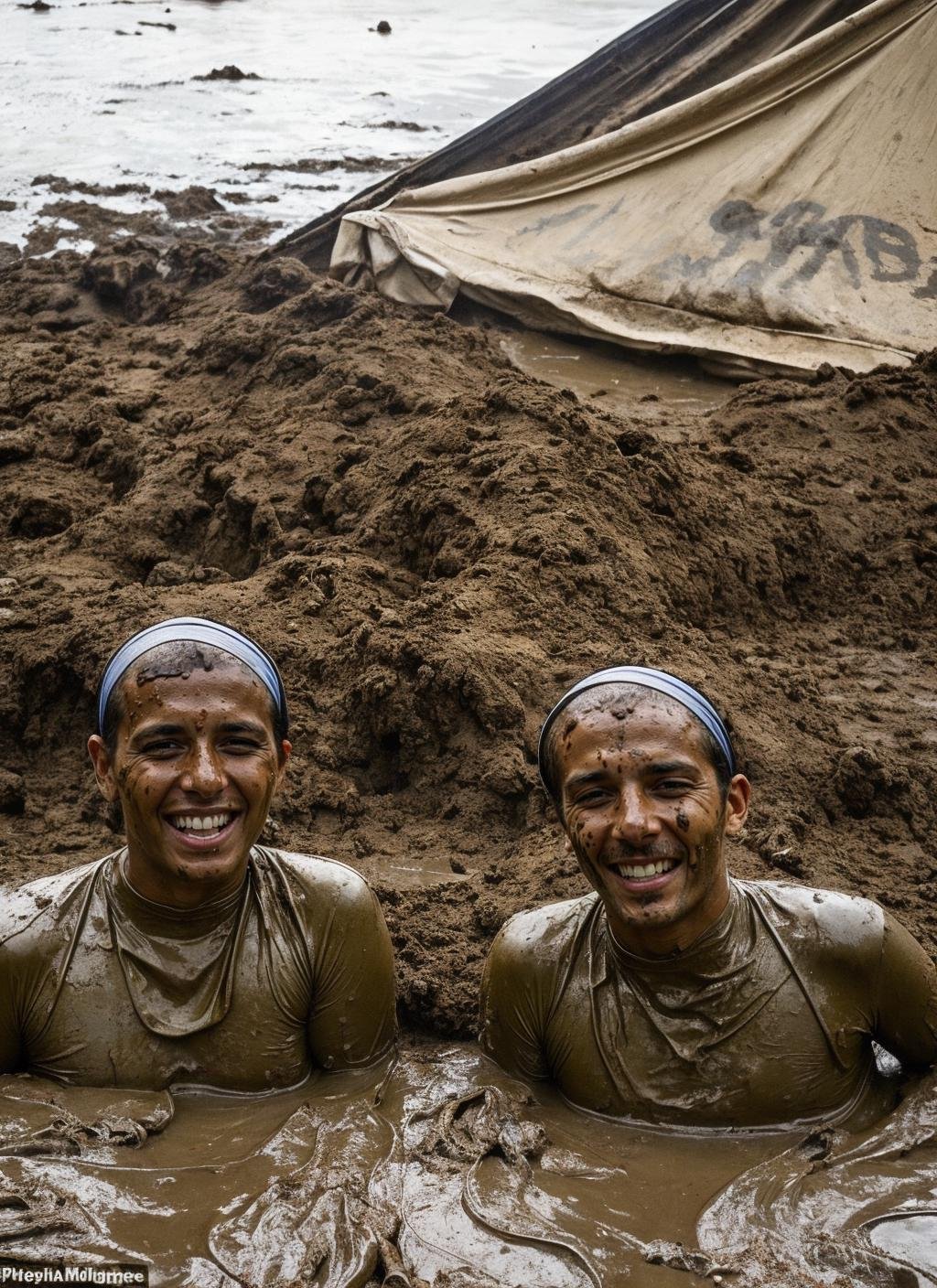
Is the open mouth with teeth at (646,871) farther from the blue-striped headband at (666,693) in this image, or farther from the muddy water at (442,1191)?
the muddy water at (442,1191)

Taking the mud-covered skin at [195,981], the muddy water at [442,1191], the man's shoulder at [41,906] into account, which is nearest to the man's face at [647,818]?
the muddy water at [442,1191]

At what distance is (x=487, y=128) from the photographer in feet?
30.6

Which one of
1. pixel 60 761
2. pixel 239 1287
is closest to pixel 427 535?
pixel 60 761

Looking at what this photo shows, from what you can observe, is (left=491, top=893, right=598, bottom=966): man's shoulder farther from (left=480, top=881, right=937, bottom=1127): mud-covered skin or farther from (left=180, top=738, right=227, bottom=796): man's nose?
(left=180, top=738, right=227, bottom=796): man's nose

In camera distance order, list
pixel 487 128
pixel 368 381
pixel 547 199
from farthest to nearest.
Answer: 1. pixel 487 128
2. pixel 547 199
3. pixel 368 381

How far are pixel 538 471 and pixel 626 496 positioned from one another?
0.34 metres

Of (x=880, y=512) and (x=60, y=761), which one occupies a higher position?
(x=880, y=512)

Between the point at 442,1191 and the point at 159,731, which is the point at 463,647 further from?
the point at 442,1191

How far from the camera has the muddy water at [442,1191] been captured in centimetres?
281

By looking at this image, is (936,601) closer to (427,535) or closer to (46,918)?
(427,535)

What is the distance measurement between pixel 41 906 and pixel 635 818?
135 cm

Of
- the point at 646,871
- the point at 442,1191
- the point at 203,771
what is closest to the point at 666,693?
the point at 646,871

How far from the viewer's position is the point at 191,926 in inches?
133

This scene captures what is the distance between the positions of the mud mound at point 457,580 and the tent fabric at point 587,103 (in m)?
1.40
